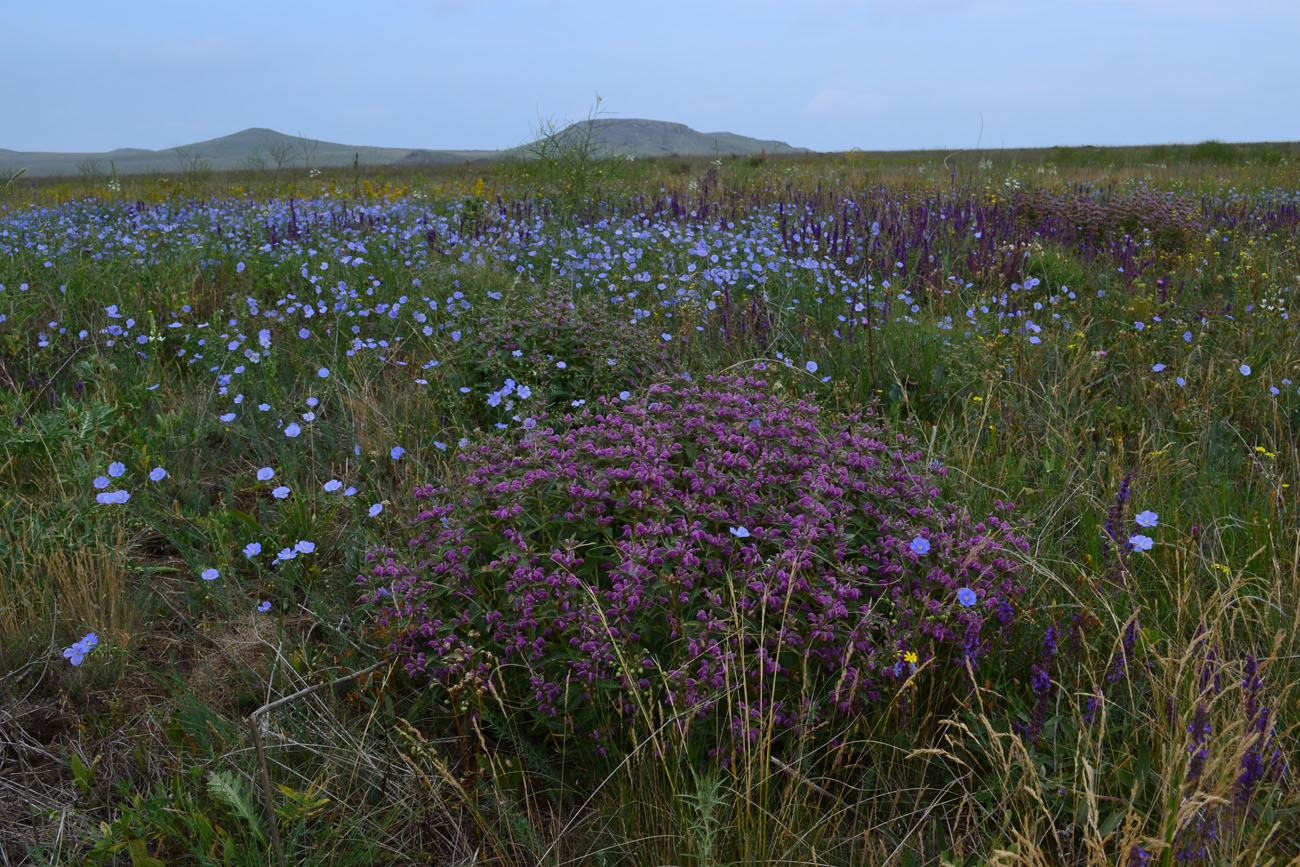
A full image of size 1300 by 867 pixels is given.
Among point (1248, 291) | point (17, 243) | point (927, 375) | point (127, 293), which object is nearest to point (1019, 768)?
point (927, 375)

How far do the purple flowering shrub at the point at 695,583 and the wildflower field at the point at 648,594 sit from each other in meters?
0.01

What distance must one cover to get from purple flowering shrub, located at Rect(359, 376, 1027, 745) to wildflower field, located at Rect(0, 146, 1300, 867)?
1cm

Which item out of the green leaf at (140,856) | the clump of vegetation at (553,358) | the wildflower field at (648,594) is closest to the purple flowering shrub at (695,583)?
the wildflower field at (648,594)

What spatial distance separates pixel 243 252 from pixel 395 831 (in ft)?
17.0

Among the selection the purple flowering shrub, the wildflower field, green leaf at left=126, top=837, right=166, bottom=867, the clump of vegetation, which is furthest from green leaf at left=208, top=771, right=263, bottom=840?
the clump of vegetation

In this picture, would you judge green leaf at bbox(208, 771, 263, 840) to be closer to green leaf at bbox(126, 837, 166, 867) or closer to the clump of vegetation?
green leaf at bbox(126, 837, 166, 867)

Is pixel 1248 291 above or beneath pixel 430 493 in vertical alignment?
above

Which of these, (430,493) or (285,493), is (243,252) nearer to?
(285,493)

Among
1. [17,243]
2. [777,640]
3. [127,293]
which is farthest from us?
[17,243]

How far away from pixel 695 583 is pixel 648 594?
0.19 metres

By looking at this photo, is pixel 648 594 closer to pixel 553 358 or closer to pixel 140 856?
pixel 140 856

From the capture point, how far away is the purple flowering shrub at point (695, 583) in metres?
1.88

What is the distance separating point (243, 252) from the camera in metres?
6.03

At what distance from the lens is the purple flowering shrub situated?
188 cm
